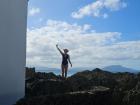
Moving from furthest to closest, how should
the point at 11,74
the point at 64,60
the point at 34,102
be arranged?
the point at 64,60, the point at 11,74, the point at 34,102

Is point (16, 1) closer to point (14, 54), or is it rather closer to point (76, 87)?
point (14, 54)

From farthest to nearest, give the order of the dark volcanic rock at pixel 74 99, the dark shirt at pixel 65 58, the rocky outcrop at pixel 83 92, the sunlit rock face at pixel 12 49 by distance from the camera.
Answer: the dark shirt at pixel 65 58, the sunlit rock face at pixel 12 49, the rocky outcrop at pixel 83 92, the dark volcanic rock at pixel 74 99

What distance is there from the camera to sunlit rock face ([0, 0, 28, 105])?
15.6 metres

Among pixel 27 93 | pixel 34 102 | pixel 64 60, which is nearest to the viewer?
pixel 34 102

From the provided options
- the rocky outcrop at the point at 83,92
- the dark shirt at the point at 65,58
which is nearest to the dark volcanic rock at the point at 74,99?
the rocky outcrop at the point at 83,92

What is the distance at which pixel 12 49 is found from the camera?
52.9 feet

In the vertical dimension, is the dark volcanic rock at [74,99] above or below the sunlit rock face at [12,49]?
below

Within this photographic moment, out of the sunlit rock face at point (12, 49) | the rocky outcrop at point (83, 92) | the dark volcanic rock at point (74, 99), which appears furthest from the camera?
the sunlit rock face at point (12, 49)

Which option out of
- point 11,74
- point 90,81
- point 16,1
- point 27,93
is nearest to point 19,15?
point 16,1

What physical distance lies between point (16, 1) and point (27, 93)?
13.3ft

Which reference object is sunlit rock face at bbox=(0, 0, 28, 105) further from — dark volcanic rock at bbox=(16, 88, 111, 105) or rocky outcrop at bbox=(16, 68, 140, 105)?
dark volcanic rock at bbox=(16, 88, 111, 105)

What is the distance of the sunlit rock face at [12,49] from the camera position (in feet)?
51.0

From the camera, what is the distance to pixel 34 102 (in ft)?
49.4

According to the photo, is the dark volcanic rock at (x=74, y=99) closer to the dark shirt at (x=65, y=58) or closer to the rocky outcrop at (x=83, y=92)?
the rocky outcrop at (x=83, y=92)
